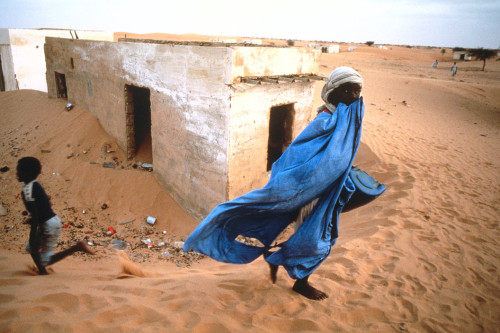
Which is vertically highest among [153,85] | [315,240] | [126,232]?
[153,85]

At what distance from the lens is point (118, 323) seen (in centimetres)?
234

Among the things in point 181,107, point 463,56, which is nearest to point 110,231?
point 181,107

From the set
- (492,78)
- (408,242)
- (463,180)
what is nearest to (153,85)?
(408,242)

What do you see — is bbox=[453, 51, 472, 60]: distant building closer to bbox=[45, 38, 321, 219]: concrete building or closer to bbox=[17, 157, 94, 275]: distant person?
bbox=[45, 38, 321, 219]: concrete building

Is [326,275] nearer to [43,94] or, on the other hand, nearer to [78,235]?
[78,235]

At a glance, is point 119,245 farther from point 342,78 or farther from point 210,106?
point 342,78

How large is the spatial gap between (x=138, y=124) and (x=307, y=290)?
693cm

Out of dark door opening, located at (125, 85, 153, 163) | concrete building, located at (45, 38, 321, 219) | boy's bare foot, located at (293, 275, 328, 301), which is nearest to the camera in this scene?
boy's bare foot, located at (293, 275, 328, 301)

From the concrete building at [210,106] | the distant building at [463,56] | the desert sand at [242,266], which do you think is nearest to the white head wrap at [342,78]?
the desert sand at [242,266]

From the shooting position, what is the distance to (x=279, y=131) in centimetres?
771

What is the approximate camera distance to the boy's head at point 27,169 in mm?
3045

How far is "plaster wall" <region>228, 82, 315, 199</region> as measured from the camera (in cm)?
490

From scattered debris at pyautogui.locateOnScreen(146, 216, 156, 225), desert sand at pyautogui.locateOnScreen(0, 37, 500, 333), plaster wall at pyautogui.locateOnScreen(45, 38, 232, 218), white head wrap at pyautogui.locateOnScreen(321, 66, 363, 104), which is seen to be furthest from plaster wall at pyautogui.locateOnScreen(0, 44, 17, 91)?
white head wrap at pyautogui.locateOnScreen(321, 66, 363, 104)

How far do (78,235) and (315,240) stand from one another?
4758mm
